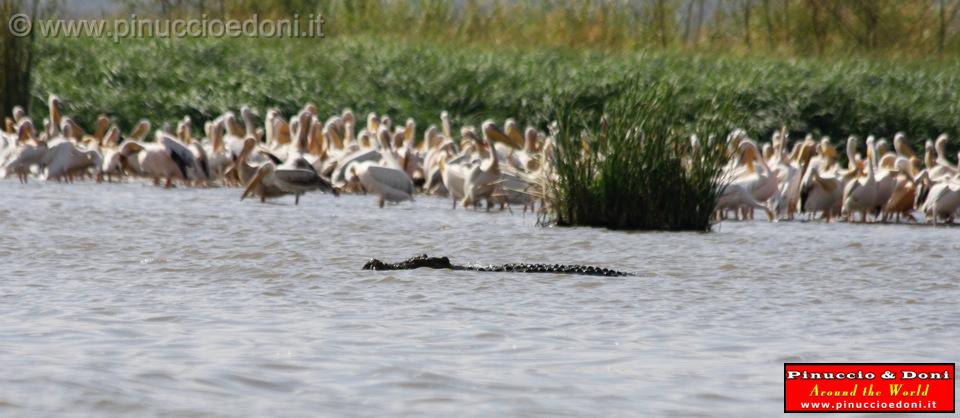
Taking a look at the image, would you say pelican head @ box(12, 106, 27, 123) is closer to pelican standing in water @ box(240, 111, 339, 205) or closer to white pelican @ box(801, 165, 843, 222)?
pelican standing in water @ box(240, 111, 339, 205)

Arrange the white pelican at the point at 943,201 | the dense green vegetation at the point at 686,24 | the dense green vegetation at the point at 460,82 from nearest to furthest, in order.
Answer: the white pelican at the point at 943,201, the dense green vegetation at the point at 460,82, the dense green vegetation at the point at 686,24

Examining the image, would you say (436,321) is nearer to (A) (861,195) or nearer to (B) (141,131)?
(A) (861,195)

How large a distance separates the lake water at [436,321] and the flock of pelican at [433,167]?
3.40m

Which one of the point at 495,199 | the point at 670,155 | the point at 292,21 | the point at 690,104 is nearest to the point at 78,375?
the point at 670,155

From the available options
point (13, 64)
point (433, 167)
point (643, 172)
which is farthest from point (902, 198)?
point (13, 64)

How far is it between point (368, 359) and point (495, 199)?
10315 mm

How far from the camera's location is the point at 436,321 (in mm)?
6148

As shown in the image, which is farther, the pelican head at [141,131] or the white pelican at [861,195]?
the pelican head at [141,131]

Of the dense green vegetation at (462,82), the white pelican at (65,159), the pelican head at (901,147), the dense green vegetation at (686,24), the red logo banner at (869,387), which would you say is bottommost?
the red logo banner at (869,387)

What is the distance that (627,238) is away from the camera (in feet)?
36.5

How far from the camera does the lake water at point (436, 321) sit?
456cm

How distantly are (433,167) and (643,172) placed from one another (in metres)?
6.49

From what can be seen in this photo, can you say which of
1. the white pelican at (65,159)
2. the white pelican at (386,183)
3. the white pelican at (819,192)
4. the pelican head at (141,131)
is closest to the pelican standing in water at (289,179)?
the white pelican at (386,183)

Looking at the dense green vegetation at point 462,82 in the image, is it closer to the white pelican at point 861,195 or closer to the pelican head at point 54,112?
the pelican head at point 54,112
